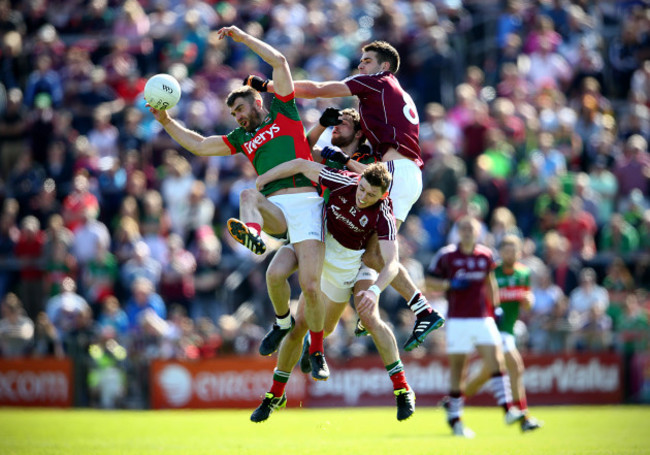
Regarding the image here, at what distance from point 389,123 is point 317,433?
5.28 m

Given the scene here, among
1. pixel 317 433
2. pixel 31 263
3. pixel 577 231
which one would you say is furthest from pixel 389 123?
pixel 31 263

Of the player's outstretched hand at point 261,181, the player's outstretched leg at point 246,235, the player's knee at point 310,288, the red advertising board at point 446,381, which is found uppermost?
the player's outstretched hand at point 261,181

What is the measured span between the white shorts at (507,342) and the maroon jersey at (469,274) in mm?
577

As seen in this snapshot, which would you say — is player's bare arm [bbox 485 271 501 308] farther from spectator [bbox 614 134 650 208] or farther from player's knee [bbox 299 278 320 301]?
spectator [bbox 614 134 650 208]

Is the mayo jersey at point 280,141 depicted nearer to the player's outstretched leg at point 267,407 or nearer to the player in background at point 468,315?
the player's outstretched leg at point 267,407

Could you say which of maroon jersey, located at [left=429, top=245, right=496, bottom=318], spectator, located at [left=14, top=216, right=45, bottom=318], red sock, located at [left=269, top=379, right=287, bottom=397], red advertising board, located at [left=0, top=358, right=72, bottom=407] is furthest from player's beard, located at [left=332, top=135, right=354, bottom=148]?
spectator, located at [left=14, top=216, right=45, bottom=318]

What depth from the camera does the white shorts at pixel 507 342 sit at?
1491 centimetres

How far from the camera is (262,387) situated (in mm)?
18094

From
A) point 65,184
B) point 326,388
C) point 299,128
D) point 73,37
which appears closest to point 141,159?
point 65,184

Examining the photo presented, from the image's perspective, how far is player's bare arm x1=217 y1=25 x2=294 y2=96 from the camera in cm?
1040

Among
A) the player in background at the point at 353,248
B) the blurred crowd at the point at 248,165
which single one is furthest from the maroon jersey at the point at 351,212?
the blurred crowd at the point at 248,165

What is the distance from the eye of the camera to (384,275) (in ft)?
34.5

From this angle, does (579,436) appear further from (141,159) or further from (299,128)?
(141,159)

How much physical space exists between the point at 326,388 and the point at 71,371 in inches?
176
